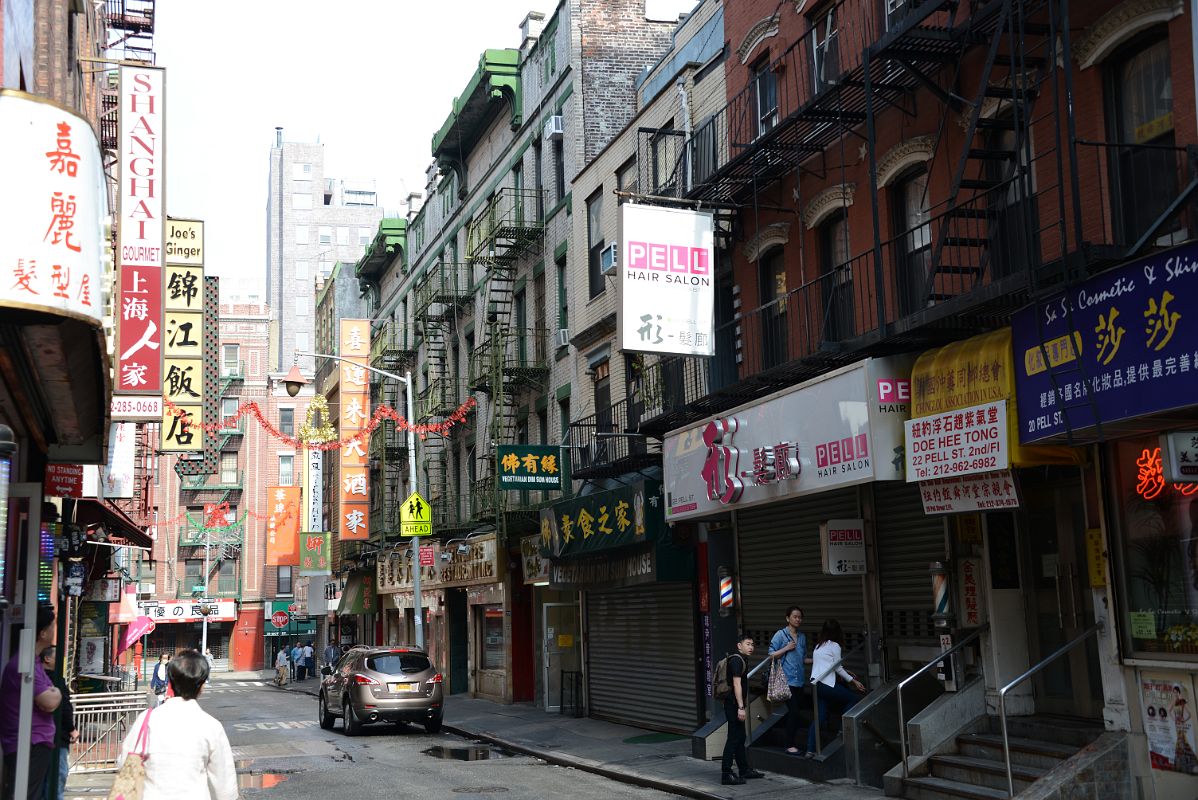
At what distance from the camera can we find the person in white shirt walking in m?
6.76

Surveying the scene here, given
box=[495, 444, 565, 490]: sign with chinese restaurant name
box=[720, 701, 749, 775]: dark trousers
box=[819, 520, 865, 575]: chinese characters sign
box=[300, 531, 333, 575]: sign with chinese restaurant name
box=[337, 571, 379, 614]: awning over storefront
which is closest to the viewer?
box=[720, 701, 749, 775]: dark trousers

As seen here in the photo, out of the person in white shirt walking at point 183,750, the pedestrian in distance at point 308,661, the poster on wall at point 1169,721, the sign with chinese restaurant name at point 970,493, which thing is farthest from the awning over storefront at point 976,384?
the pedestrian in distance at point 308,661

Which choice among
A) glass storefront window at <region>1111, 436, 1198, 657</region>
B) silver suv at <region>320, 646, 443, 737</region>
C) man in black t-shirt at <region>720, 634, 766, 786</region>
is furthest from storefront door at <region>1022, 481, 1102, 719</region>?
silver suv at <region>320, 646, 443, 737</region>

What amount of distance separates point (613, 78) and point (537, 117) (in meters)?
3.36

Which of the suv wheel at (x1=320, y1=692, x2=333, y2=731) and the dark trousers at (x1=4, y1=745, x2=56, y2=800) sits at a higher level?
the dark trousers at (x1=4, y1=745, x2=56, y2=800)

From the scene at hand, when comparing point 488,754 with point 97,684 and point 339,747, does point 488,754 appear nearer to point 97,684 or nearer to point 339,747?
point 339,747

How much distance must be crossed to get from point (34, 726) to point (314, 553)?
44721mm

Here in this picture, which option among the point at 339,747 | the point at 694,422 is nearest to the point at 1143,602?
the point at 694,422

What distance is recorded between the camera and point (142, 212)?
16.2 meters

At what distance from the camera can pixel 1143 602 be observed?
1164cm

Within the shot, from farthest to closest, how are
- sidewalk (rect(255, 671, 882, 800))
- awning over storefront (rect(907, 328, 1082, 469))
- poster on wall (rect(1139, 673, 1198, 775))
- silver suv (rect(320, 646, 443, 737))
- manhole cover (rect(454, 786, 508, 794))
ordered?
silver suv (rect(320, 646, 443, 737))
manhole cover (rect(454, 786, 508, 794))
sidewalk (rect(255, 671, 882, 800))
awning over storefront (rect(907, 328, 1082, 469))
poster on wall (rect(1139, 673, 1198, 775))

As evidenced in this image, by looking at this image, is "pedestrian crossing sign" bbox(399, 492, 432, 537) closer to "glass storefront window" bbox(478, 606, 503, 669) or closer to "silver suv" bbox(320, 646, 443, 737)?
"glass storefront window" bbox(478, 606, 503, 669)

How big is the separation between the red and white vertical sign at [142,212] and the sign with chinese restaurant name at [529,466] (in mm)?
10969

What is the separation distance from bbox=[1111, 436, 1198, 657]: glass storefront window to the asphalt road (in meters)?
6.38
